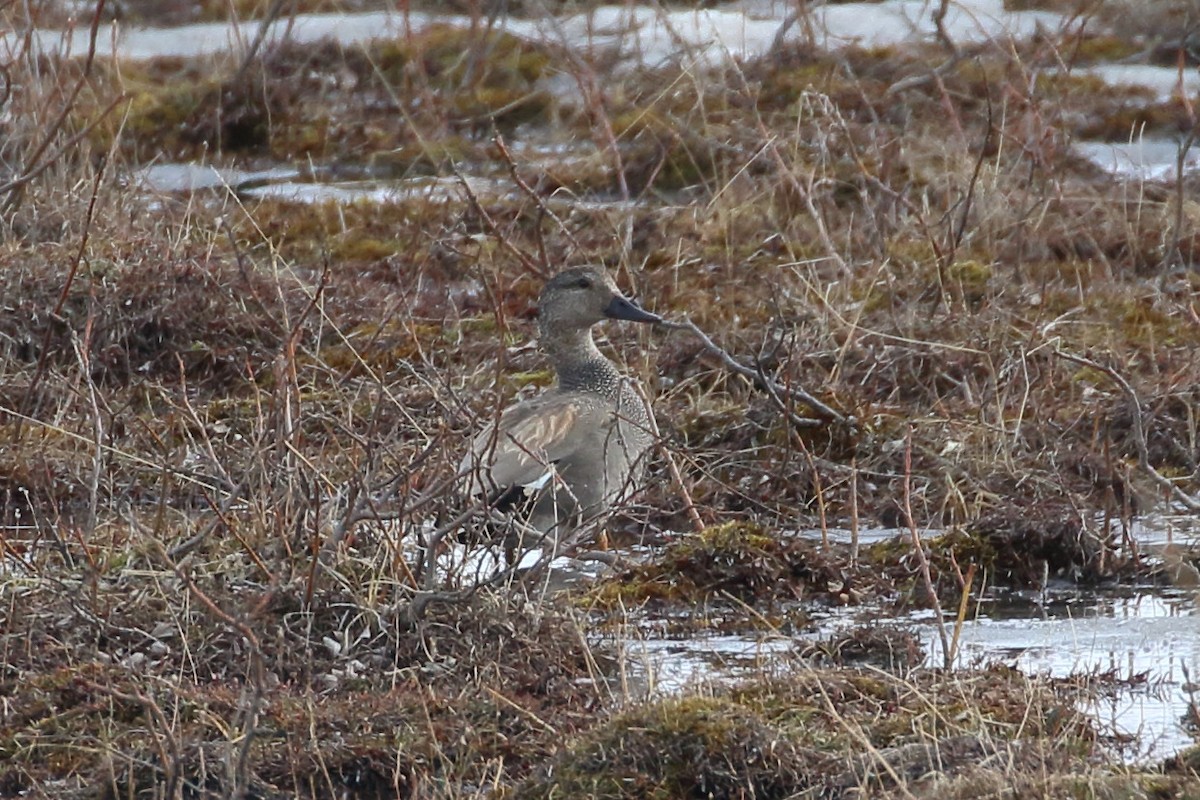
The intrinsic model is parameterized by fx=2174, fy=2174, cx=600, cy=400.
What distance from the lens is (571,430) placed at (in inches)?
291

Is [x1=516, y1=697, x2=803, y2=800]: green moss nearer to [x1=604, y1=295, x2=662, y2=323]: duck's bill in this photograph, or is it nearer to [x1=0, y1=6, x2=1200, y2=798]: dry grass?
[x1=0, y1=6, x2=1200, y2=798]: dry grass

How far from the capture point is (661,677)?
221 inches

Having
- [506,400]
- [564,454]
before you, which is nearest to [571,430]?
[564,454]

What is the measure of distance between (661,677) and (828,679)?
2.10ft

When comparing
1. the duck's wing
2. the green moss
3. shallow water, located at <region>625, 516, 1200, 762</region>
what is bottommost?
shallow water, located at <region>625, 516, 1200, 762</region>

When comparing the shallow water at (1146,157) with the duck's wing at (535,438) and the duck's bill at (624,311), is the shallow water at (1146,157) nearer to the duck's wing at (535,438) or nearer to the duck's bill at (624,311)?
the duck's bill at (624,311)

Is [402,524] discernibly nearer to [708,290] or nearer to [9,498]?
[9,498]

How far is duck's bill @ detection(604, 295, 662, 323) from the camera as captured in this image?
8273 mm

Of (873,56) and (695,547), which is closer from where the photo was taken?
(695,547)

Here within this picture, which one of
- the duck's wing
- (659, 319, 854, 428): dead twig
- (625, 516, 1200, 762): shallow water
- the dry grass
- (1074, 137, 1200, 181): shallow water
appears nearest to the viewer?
the dry grass

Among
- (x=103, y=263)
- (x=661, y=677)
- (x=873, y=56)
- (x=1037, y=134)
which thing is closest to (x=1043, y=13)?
(x=873, y=56)

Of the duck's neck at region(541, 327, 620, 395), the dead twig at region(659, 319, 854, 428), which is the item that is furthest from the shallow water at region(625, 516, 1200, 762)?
the duck's neck at region(541, 327, 620, 395)

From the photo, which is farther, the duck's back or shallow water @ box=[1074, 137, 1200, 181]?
shallow water @ box=[1074, 137, 1200, 181]

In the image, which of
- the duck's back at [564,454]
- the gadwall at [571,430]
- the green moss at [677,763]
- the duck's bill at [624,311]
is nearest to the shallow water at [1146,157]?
the duck's bill at [624,311]
